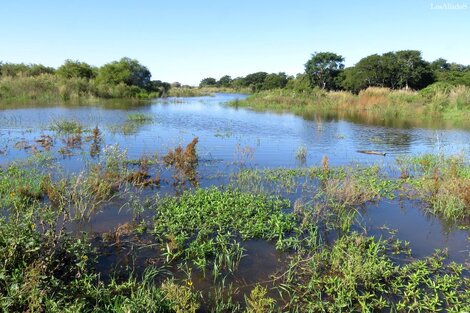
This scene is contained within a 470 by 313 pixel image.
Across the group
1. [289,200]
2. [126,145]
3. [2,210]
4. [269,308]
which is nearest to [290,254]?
[269,308]

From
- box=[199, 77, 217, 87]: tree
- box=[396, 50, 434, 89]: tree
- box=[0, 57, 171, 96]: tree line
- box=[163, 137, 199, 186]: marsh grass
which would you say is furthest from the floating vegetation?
box=[199, 77, 217, 87]: tree

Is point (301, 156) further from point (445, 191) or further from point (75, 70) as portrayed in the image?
point (75, 70)

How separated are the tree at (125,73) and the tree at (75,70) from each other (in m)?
1.92

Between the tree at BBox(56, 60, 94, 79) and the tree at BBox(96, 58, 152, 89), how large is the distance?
1.92 meters

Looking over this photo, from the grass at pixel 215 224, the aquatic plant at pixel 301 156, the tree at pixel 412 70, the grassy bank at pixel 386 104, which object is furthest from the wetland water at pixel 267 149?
the tree at pixel 412 70

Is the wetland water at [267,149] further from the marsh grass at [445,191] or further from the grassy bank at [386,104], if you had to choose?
the grassy bank at [386,104]

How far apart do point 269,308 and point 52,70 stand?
63.4m

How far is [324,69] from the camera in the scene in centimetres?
6275

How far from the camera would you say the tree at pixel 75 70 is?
53.6m

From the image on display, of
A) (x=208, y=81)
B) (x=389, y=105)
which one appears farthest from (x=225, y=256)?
(x=208, y=81)

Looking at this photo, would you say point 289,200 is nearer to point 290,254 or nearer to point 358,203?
point 358,203

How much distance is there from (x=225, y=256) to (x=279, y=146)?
10.6m

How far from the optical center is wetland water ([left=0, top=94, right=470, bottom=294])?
680cm

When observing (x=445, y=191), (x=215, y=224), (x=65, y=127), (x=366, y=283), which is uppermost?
(x=65, y=127)
